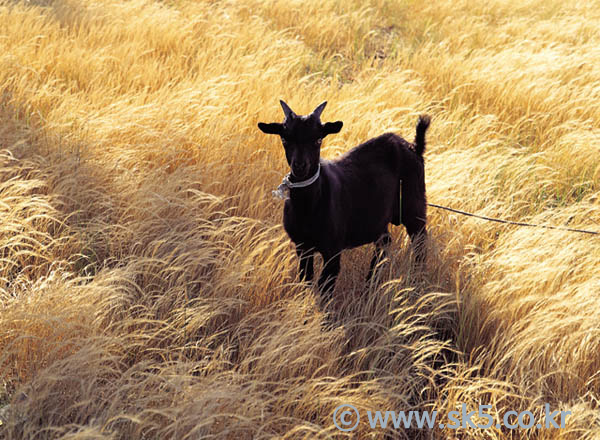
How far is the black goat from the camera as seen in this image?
322cm

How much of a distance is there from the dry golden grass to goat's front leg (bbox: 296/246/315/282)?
0.10m

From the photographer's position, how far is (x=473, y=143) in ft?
18.4

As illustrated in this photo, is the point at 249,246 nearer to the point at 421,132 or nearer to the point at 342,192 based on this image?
the point at 342,192

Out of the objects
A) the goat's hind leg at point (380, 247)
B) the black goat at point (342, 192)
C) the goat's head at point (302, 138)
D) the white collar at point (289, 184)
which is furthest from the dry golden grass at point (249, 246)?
the goat's head at point (302, 138)

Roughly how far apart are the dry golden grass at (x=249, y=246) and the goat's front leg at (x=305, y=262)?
0.33 feet

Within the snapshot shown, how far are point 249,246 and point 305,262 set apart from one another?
0.49 meters

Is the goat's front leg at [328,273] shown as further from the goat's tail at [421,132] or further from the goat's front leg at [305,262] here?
the goat's tail at [421,132]

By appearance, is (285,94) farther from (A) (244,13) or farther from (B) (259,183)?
(A) (244,13)

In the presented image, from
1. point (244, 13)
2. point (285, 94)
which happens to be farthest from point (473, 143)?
point (244, 13)

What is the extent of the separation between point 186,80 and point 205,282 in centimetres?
324

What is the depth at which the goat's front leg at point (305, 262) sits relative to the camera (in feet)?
11.7

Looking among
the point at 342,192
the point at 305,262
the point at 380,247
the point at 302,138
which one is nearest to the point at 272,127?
the point at 302,138

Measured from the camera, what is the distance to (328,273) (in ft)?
11.6

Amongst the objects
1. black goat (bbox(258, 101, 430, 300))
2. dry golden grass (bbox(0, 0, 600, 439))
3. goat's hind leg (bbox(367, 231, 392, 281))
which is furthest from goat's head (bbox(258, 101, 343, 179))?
goat's hind leg (bbox(367, 231, 392, 281))
